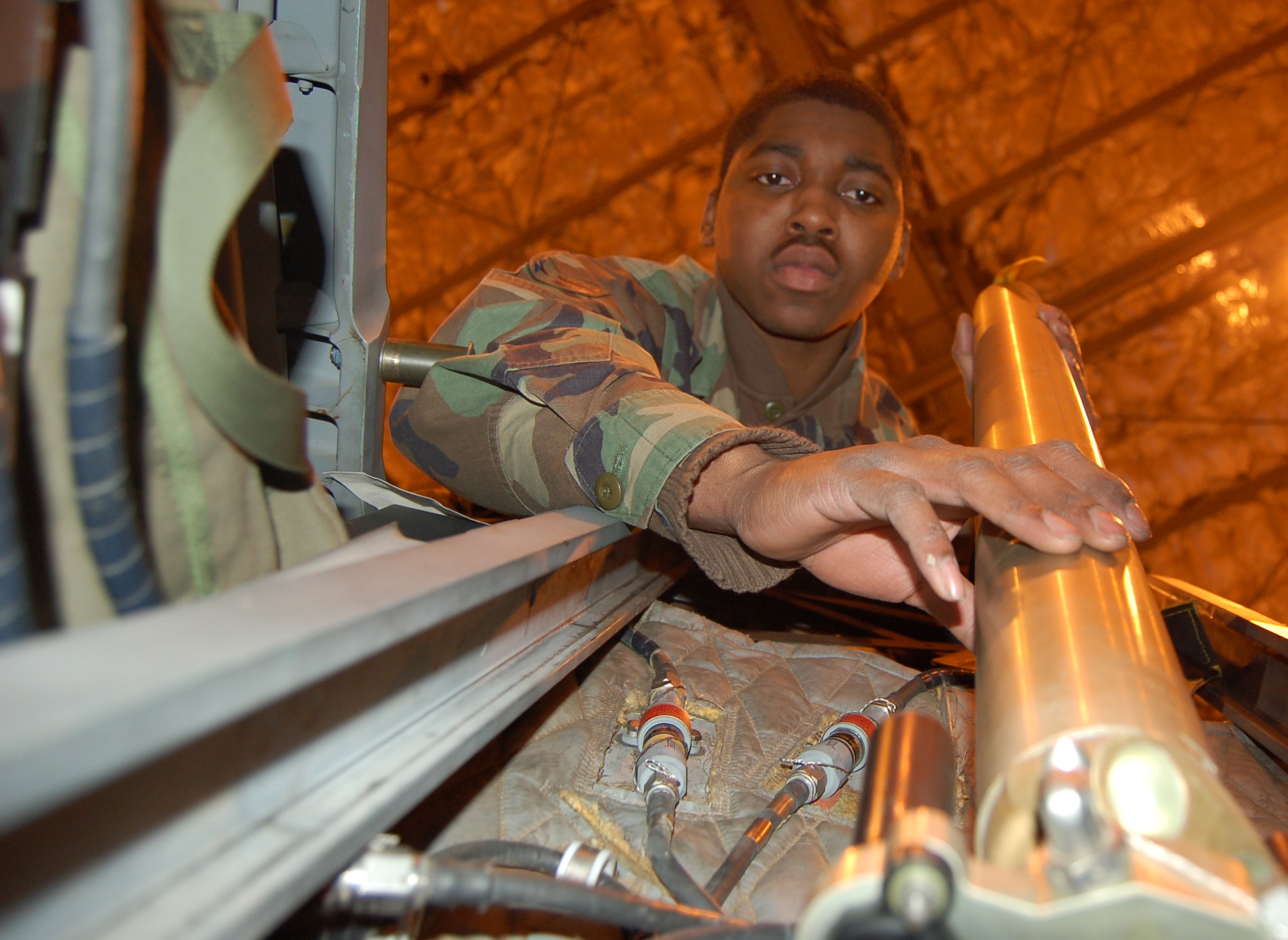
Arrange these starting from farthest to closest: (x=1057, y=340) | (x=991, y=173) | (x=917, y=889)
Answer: (x=991, y=173)
(x=1057, y=340)
(x=917, y=889)

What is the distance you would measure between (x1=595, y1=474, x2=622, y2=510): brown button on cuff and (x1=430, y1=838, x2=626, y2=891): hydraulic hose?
0.31 m

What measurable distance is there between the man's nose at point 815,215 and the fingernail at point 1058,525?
855 mm

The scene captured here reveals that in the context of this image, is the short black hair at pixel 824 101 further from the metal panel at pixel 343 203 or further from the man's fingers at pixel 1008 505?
the man's fingers at pixel 1008 505

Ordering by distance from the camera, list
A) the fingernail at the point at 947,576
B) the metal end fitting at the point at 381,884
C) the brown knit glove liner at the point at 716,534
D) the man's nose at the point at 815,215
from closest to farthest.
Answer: the metal end fitting at the point at 381,884 < the fingernail at the point at 947,576 < the brown knit glove liner at the point at 716,534 < the man's nose at the point at 815,215

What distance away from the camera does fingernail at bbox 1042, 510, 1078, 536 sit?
44cm

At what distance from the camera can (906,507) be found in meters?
0.47

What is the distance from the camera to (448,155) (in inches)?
91.5

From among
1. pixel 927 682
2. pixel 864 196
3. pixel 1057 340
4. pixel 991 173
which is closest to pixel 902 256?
pixel 864 196

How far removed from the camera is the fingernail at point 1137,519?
0.46 m

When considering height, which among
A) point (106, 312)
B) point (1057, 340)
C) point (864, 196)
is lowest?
point (106, 312)

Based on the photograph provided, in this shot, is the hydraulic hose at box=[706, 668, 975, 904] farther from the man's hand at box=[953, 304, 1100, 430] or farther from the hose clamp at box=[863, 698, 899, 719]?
the man's hand at box=[953, 304, 1100, 430]

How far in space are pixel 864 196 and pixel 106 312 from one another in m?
1.18

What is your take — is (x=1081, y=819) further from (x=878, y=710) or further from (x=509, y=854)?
(x=878, y=710)

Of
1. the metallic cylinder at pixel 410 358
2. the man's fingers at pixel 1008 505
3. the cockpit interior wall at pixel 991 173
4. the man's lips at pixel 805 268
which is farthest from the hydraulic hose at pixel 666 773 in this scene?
the cockpit interior wall at pixel 991 173
